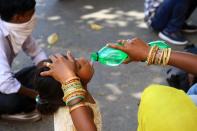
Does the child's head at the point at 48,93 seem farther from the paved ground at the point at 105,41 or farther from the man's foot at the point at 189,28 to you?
the man's foot at the point at 189,28

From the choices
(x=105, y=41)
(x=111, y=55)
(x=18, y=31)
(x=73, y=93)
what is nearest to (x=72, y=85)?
(x=73, y=93)

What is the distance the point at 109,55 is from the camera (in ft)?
5.69

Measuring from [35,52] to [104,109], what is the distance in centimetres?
71

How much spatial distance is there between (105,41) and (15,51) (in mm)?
1423

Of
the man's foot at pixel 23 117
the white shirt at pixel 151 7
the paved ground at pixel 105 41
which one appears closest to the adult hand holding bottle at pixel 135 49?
the paved ground at pixel 105 41

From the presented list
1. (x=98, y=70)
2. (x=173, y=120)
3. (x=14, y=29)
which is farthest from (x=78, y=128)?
(x=98, y=70)

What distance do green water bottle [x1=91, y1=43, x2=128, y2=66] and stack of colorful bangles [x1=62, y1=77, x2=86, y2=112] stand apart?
11.4 inches

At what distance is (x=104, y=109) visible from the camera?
11.0 ft

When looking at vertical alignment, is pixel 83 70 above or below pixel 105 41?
above

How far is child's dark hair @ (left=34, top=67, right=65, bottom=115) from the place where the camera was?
1.93m

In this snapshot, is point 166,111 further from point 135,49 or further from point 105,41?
point 105,41

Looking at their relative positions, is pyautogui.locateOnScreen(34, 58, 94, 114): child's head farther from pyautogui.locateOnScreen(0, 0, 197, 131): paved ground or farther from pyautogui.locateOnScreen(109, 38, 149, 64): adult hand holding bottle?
pyautogui.locateOnScreen(0, 0, 197, 131): paved ground

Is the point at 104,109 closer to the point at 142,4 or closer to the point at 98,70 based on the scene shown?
the point at 98,70

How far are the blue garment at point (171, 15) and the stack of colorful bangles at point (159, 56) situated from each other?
2568 millimetres
